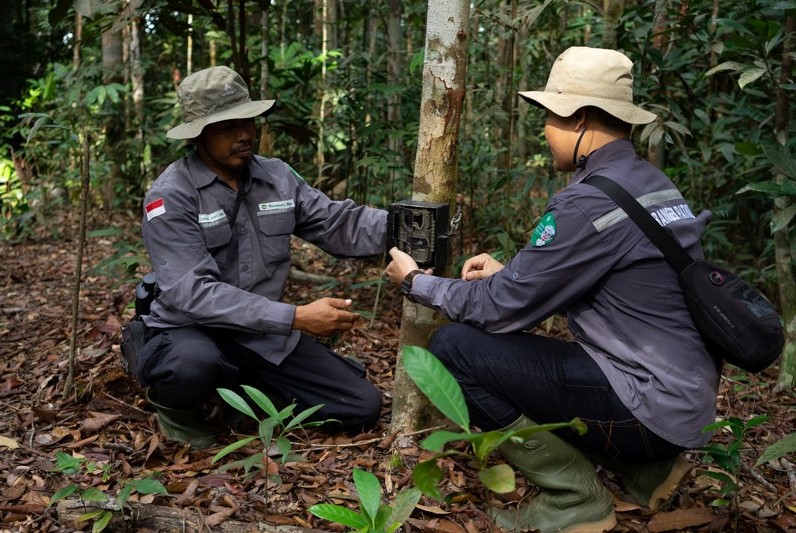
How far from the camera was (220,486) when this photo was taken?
2.71 metres

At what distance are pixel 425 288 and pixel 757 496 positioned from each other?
5.08ft

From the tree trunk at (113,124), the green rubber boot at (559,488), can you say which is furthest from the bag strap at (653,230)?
the tree trunk at (113,124)

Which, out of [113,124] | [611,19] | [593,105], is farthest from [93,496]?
[113,124]

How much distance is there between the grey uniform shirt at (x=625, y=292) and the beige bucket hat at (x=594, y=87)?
0.14m

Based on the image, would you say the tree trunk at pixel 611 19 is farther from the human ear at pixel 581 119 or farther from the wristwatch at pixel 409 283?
the wristwatch at pixel 409 283

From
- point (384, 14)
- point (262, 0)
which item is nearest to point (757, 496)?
point (262, 0)

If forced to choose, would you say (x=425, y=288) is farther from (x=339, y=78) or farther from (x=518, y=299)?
(x=339, y=78)

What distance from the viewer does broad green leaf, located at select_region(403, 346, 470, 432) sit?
168 centimetres

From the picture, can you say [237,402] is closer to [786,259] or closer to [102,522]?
[102,522]

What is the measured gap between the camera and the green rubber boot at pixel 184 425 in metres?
3.11

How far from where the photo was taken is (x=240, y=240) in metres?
3.20

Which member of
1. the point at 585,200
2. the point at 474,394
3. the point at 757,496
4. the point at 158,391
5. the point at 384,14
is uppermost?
the point at 384,14

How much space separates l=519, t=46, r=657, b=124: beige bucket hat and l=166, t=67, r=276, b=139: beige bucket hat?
1207 mm

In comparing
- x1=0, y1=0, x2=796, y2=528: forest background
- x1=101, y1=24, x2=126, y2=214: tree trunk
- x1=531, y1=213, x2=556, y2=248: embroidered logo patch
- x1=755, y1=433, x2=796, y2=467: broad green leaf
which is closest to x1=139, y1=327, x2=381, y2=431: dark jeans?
x1=0, y1=0, x2=796, y2=528: forest background
